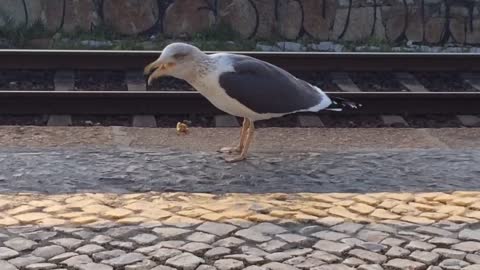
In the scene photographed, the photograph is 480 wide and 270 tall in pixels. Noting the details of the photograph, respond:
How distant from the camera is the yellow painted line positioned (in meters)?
5.48

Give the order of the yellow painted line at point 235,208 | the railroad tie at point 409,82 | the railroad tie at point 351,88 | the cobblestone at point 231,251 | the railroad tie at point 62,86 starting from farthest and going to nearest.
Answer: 1. the railroad tie at point 409,82
2. the railroad tie at point 351,88
3. the railroad tie at point 62,86
4. the yellow painted line at point 235,208
5. the cobblestone at point 231,251

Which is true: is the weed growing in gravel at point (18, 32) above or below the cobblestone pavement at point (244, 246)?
above

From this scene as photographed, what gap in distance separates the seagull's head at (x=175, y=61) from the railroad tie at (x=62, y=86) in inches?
90.4

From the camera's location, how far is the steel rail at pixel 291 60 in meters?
9.88

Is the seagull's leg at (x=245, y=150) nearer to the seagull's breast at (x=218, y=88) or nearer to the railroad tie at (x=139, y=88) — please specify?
Answer: the seagull's breast at (x=218, y=88)

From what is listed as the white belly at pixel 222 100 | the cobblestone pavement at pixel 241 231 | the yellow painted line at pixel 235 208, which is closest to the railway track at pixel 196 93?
A: the white belly at pixel 222 100

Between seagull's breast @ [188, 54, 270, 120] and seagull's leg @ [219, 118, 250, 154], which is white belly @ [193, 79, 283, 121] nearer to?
seagull's breast @ [188, 54, 270, 120]

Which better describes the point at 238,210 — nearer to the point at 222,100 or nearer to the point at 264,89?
the point at 222,100

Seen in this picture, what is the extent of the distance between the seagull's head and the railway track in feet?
7.00

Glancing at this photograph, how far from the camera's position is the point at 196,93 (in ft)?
28.9

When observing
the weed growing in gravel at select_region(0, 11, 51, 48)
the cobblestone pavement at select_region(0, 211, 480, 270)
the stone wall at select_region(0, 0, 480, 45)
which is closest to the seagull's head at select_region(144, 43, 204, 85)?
the cobblestone pavement at select_region(0, 211, 480, 270)

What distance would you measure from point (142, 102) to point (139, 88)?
0.84 metres

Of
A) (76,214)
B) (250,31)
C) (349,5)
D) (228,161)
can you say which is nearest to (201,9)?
(250,31)

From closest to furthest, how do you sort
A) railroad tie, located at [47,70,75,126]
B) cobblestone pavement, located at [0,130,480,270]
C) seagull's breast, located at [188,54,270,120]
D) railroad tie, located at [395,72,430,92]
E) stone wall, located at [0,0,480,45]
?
cobblestone pavement, located at [0,130,480,270], seagull's breast, located at [188,54,270,120], railroad tie, located at [47,70,75,126], railroad tie, located at [395,72,430,92], stone wall, located at [0,0,480,45]
